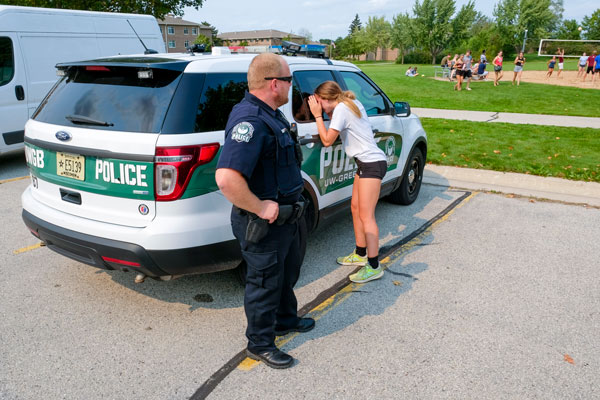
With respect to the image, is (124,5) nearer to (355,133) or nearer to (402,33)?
(355,133)

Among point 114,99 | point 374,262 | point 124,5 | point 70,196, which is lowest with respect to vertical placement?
point 374,262

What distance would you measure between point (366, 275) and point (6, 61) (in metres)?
6.74

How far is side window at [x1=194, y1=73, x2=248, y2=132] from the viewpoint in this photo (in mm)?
3008

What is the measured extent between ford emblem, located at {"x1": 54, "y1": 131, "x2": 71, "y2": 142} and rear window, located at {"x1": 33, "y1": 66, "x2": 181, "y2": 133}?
0.09m

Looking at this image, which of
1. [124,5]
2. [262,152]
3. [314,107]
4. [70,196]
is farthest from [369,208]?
[124,5]

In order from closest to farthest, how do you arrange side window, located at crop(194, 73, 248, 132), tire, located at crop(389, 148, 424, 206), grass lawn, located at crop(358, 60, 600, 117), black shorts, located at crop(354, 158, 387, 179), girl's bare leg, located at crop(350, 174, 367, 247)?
side window, located at crop(194, 73, 248, 132)
black shorts, located at crop(354, 158, 387, 179)
girl's bare leg, located at crop(350, 174, 367, 247)
tire, located at crop(389, 148, 424, 206)
grass lawn, located at crop(358, 60, 600, 117)

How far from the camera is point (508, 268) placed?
13.9 ft

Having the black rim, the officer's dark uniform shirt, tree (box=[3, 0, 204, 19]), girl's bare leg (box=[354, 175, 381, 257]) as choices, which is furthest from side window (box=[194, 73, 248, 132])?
tree (box=[3, 0, 204, 19])

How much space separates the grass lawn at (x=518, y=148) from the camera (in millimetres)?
7465

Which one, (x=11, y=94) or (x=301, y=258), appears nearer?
(x=301, y=258)

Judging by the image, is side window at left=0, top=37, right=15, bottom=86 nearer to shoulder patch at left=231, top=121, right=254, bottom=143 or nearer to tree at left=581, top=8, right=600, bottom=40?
shoulder patch at left=231, top=121, right=254, bottom=143

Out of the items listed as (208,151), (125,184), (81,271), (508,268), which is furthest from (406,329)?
(81,271)

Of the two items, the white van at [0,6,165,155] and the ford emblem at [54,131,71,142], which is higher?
the white van at [0,6,165,155]

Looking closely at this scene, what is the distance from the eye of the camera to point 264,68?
8.06ft
